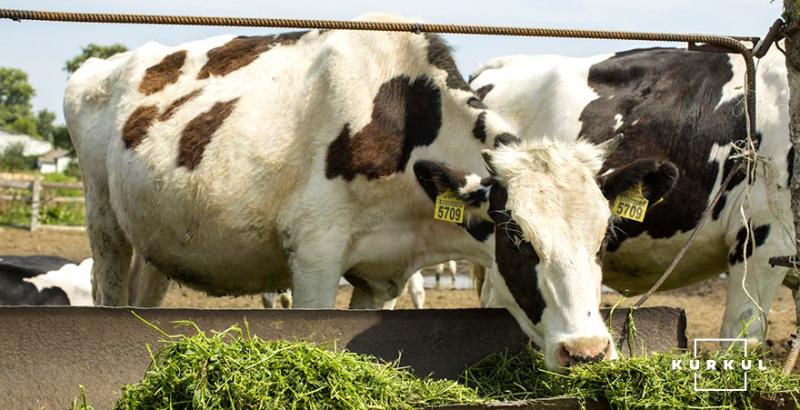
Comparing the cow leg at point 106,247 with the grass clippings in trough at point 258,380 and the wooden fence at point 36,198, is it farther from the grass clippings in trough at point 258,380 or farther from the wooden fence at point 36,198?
the wooden fence at point 36,198

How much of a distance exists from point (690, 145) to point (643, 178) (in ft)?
5.56

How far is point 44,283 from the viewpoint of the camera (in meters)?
10.6

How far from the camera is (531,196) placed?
497 centimetres

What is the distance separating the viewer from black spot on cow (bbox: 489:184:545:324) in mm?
4867

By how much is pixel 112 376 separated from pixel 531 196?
2.04 m

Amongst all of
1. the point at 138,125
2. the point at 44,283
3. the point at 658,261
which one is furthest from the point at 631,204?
the point at 44,283

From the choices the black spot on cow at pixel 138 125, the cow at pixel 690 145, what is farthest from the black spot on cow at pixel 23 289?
the cow at pixel 690 145

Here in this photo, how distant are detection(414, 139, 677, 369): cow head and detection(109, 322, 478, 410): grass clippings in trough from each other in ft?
2.82

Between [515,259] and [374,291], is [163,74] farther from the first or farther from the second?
[515,259]

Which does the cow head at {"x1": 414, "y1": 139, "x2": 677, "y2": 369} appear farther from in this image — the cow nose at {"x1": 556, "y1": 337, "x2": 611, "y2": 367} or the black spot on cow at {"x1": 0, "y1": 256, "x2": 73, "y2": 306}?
the black spot on cow at {"x1": 0, "y1": 256, "x2": 73, "y2": 306}

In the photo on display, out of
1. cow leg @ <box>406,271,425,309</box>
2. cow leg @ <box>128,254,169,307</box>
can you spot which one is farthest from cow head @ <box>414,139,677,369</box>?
cow leg @ <box>406,271,425,309</box>

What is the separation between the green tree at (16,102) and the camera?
118m

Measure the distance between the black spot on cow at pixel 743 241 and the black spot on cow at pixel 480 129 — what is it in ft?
6.44

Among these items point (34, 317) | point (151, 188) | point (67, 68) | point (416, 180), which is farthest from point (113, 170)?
point (67, 68)
